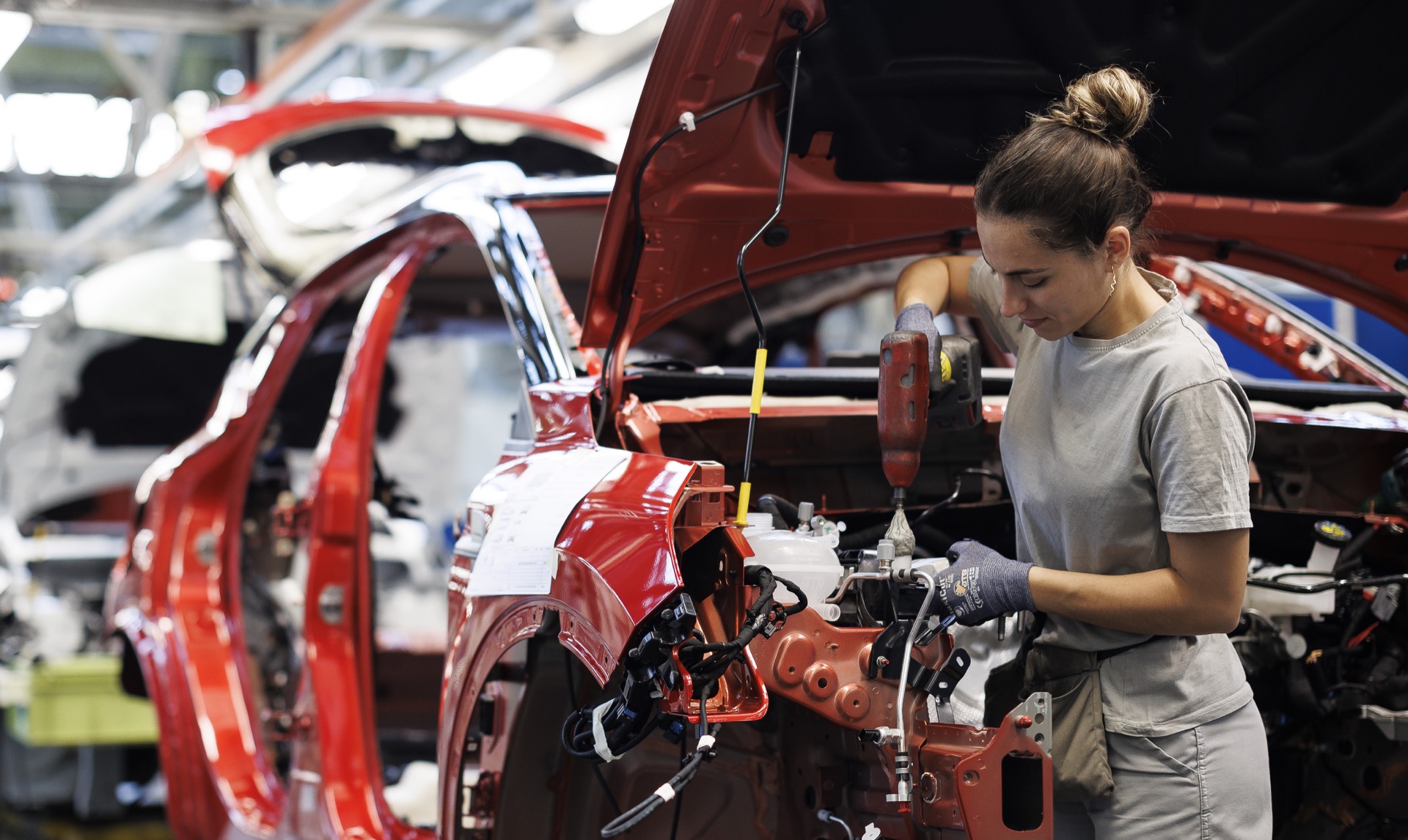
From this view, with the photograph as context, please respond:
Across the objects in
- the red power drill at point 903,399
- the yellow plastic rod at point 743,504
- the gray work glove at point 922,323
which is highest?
the gray work glove at point 922,323

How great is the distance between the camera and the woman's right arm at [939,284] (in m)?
2.51

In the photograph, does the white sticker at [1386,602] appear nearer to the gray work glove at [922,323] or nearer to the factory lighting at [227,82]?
the gray work glove at [922,323]

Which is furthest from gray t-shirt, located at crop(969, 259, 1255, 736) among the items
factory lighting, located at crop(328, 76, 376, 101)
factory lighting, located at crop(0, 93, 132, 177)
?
factory lighting, located at crop(0, 93, 132, 177)

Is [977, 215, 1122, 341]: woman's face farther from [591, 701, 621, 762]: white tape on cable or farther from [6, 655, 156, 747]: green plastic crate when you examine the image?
[6, 655, 156, 747]: green plastic crate

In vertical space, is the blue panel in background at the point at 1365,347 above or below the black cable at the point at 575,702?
above

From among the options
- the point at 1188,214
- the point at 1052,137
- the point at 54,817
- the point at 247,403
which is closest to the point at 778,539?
the point at 1052,137

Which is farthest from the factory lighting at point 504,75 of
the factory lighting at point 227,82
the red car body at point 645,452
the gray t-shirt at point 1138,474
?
the gray t-shirt at point 1138,474

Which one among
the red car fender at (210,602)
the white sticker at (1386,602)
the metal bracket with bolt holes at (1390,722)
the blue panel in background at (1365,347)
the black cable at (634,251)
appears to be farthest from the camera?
the blue panel in background at (1365,347)

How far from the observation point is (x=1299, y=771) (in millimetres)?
→ 2785

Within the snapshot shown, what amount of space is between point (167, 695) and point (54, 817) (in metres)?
2.81

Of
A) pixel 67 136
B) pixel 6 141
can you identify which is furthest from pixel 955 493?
pixel 67 136

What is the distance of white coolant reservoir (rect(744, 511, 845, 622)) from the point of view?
2.12 m

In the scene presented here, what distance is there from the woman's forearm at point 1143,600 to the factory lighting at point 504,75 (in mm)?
9271

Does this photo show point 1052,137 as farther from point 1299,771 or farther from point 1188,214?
point 1299,771
